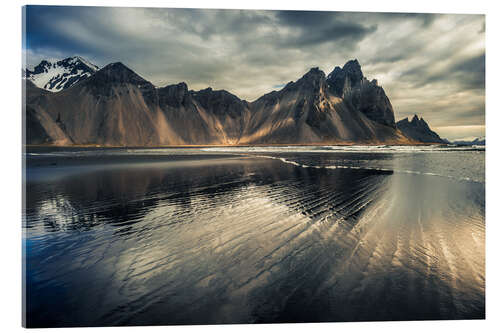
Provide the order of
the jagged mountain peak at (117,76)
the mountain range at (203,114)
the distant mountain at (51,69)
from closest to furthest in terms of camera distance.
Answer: the distant mountain at (51,69) < the mountain range at (203,114) < the jagged mountain peak at (117,76)

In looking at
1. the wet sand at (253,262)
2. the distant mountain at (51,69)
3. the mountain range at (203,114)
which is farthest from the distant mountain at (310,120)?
the wet sand at (253,262)

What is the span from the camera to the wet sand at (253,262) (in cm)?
349

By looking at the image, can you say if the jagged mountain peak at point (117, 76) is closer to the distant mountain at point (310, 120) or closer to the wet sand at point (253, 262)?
the distant mountain at point (310, 120)

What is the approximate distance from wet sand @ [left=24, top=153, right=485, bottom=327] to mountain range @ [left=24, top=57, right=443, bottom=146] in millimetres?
110573

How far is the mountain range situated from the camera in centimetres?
11688

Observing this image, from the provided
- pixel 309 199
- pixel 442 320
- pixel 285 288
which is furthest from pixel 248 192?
pixel 442 320

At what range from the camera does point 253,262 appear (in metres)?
4.53

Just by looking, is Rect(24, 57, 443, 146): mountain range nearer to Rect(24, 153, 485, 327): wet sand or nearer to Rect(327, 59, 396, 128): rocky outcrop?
Rect(327, 59, 396, 128): rocky outcrop

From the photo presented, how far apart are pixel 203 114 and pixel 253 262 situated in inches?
6676

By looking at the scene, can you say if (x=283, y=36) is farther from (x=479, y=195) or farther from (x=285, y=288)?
(x=479, y=195)

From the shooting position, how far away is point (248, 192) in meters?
10.8

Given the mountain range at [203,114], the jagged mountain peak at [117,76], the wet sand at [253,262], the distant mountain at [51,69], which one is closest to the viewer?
the wet sand at [253,262]

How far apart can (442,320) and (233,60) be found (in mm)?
8993

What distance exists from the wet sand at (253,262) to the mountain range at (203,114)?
11057 centimetres
